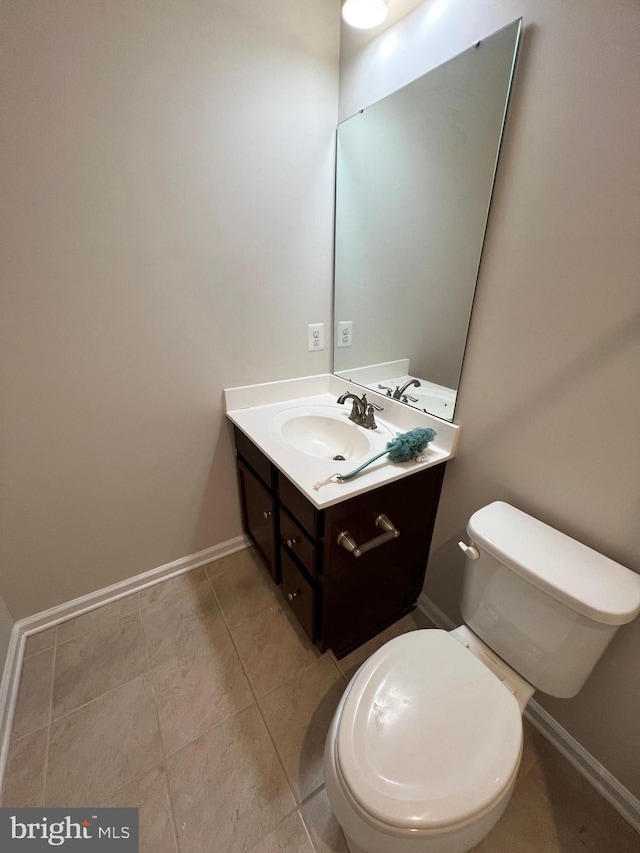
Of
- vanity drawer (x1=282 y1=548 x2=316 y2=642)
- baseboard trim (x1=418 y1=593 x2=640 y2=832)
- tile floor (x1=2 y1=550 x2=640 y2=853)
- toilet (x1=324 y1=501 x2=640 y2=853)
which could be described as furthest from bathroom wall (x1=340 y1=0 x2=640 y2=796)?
vanity drawer (x1=282 y1=548 x2=316 y2=642)

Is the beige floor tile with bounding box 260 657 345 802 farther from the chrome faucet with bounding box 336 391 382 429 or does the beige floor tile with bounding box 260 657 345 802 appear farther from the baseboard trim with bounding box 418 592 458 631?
the chrome faucet with bounding box 336 391 382 429

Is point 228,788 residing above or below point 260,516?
below

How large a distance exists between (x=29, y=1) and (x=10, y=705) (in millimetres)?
2028

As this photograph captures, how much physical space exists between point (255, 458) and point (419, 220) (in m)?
1.05

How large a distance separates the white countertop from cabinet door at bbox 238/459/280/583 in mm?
216

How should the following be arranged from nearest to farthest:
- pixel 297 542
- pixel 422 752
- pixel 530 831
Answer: pixel 422 752 → pixel 530 831 → pixel 297 542

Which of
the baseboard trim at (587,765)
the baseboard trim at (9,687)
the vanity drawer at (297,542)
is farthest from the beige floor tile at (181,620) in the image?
the baseboard trim at (587,765)

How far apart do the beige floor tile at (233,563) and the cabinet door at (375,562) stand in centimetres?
61

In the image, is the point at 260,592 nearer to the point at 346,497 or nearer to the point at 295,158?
the point at 346,497

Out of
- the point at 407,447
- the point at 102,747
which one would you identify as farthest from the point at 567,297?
the point at 102,747

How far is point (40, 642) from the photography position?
132 centimetres

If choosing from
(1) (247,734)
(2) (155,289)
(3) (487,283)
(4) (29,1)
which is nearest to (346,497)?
(3) (487,283)

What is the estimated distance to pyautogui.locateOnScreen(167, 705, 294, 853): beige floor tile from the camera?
0.88 meters

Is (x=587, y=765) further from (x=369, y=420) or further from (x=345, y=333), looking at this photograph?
(x=345, y=333)
